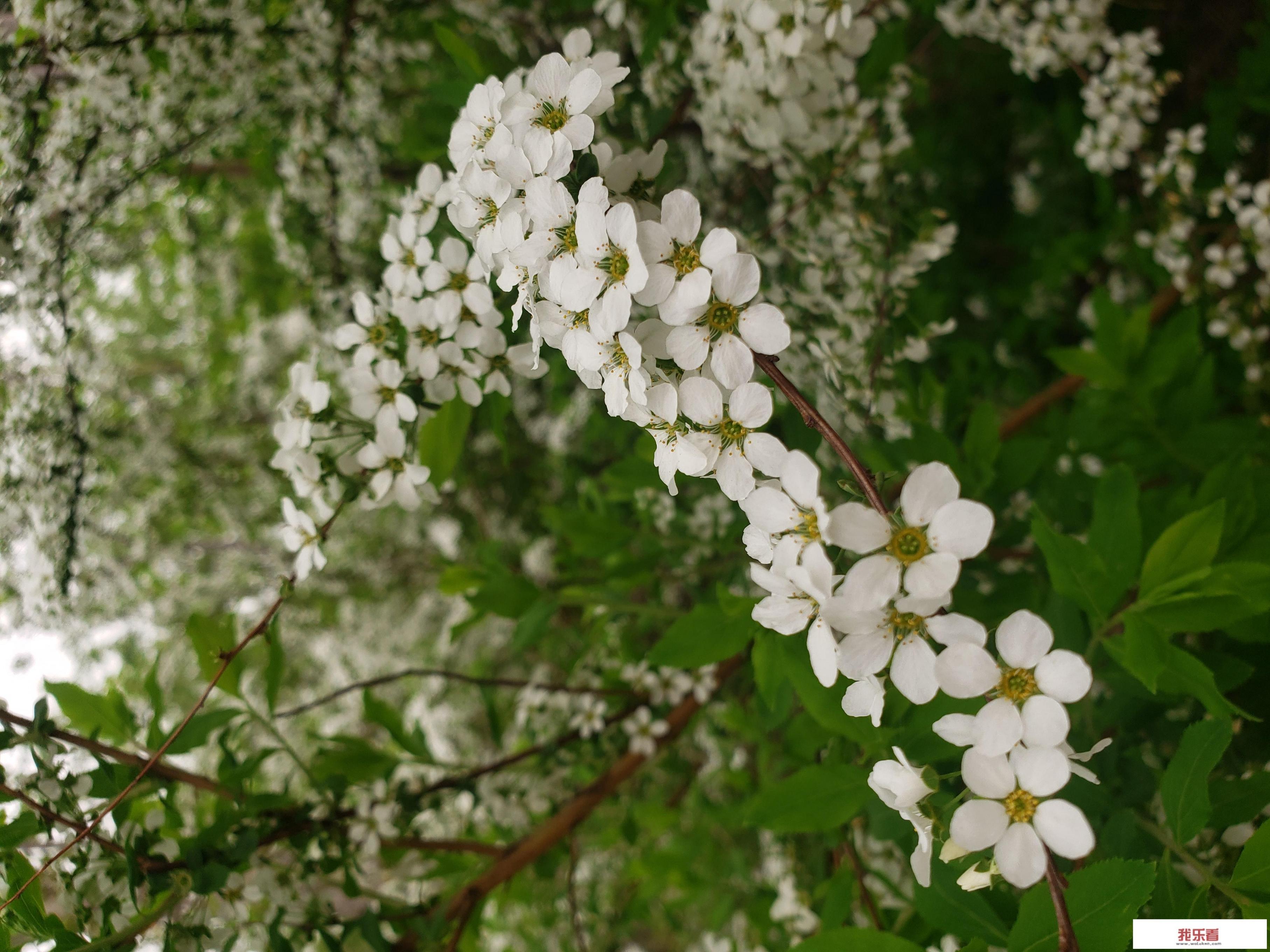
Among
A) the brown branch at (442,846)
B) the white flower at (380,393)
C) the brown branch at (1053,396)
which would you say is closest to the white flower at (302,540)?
the white flower at (380,393)

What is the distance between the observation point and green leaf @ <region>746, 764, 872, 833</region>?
972mm

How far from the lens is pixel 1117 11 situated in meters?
2.33

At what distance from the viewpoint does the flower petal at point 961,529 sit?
649mm

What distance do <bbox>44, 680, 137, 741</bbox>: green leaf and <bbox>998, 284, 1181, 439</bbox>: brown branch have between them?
1955 mm

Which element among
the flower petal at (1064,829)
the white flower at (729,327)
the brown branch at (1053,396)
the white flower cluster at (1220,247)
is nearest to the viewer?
the flower petal at (1064,829)

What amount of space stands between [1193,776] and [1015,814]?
0.32m

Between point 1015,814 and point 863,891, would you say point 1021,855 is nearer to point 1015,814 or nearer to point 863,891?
point 1015,814

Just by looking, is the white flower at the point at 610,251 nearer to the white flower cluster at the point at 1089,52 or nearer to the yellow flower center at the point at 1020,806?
the yellow flower center at the point at 1020,806

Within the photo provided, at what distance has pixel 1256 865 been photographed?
0.78 metres

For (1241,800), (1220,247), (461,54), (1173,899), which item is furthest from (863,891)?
(1220,247)

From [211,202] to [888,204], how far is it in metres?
2.35

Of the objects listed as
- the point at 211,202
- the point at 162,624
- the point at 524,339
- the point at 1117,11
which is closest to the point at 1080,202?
the point at 1117,11

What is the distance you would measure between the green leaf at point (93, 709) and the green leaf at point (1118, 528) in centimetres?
150

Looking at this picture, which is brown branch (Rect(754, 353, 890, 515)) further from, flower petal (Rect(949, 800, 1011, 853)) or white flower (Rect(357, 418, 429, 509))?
white flower (Rect(357, 418, 429, 509))
